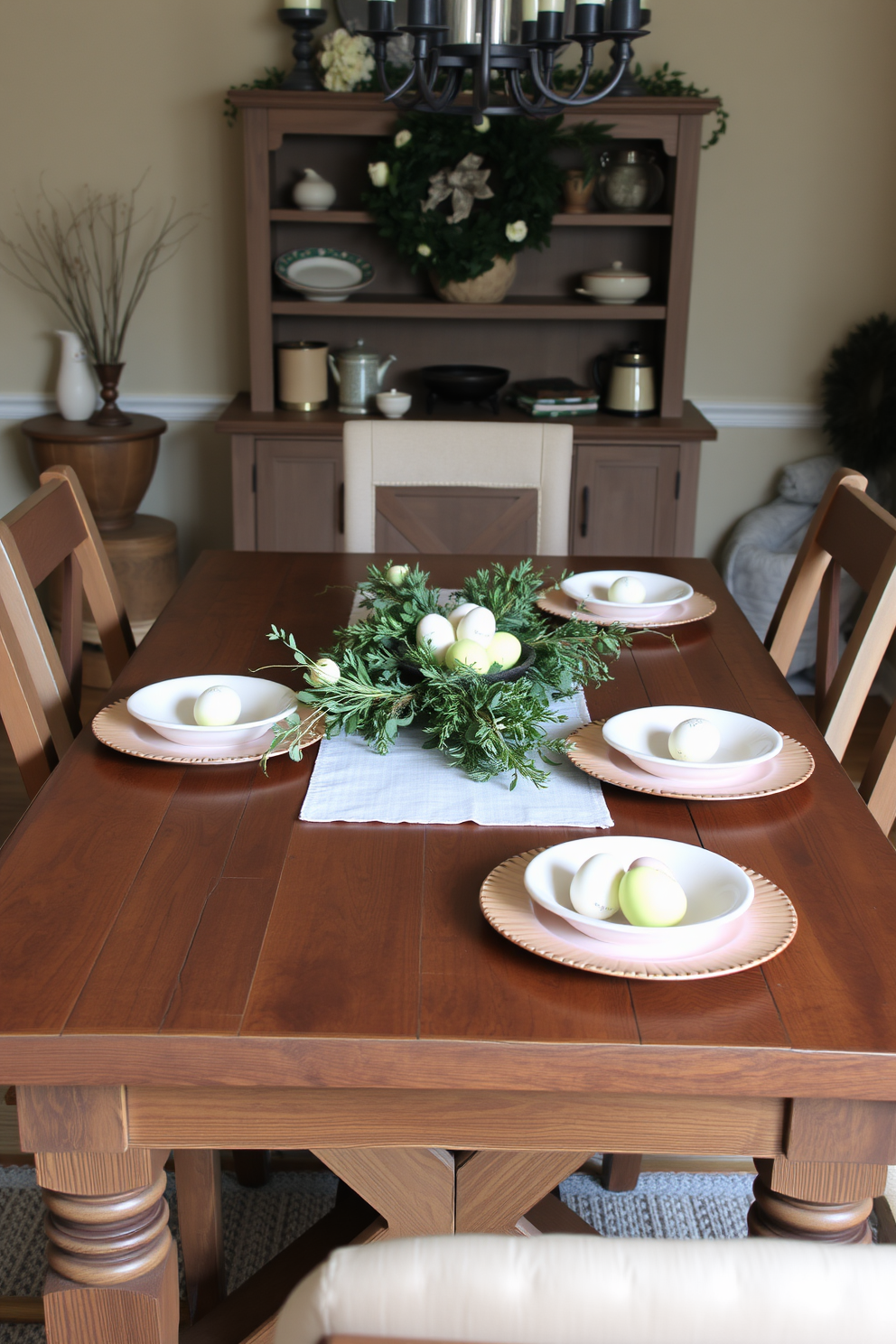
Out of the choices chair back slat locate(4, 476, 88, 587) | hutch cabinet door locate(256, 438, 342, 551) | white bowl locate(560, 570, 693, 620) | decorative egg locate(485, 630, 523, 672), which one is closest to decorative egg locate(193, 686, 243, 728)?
decorative egg locate(485, 630, 523, 672)

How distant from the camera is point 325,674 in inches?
52.4

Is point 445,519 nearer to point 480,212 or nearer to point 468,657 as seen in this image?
point 468,657

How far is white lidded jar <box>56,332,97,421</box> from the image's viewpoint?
143 inches

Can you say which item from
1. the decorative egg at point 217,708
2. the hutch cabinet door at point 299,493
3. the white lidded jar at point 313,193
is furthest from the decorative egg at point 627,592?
the white lidded jar at point 313,193

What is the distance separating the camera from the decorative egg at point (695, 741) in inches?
50.6

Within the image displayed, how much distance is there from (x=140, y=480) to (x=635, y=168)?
1.67 m

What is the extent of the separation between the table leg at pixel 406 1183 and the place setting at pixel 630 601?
904 millimetres

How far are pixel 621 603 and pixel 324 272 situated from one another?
6.95 ft

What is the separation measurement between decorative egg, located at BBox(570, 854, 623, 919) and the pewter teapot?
8.95ft

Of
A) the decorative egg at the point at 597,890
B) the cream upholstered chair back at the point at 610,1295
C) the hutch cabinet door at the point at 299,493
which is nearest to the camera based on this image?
the cream upholstered chair back at the point at 610,1295

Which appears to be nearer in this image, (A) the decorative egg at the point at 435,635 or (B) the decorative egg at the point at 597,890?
(B) the decorative egg at the point at 597,890

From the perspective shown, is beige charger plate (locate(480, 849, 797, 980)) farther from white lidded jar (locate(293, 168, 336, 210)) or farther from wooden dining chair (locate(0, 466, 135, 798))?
white lidded jar (locate(293, 168, 336, 210))

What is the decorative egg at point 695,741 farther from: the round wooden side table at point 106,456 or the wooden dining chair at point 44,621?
the round wooden side table at point 106,456

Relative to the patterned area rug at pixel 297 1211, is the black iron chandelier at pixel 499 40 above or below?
above
